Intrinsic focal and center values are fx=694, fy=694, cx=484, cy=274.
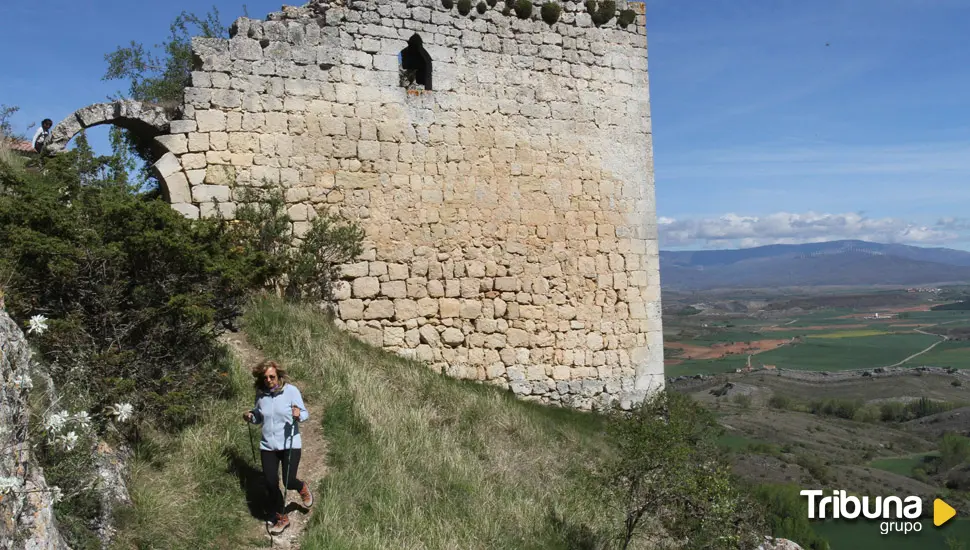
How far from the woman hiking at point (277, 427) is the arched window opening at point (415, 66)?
5718 mm

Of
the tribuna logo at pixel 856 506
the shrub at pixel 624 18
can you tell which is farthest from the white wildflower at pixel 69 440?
the tribuna logo at pixel 856 506

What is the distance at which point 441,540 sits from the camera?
225 inches

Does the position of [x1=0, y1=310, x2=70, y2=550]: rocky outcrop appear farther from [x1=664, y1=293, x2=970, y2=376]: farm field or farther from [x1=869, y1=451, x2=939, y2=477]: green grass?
[x1=664, y1=293, x2=970, y2=376]: farm field

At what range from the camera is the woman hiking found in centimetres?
526

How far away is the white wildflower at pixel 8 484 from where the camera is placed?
10.3ft

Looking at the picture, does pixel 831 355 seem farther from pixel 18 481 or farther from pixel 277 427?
pixel 18 481

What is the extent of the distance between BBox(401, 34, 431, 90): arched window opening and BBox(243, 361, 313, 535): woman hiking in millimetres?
5718

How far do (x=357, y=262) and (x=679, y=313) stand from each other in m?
130

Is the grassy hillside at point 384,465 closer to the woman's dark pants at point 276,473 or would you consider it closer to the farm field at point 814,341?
the woman's dark pants at point 276,473

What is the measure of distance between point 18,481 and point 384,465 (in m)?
3.48

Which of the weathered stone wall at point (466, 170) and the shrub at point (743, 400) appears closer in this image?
the weathered stone wall at point (466, 170)

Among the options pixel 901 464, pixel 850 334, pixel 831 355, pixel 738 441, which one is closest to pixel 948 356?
pixel 831 355

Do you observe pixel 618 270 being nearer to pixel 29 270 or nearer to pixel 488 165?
pixel 488 165

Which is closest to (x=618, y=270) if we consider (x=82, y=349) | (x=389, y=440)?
(x=389, y=440)
